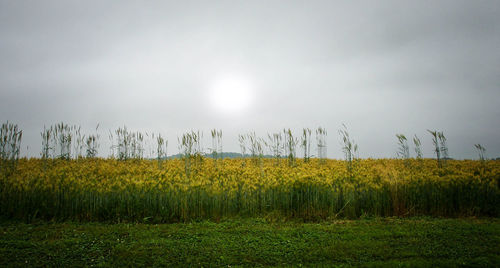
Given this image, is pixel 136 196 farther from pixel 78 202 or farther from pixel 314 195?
pixel 314 195

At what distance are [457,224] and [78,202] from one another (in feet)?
32.8

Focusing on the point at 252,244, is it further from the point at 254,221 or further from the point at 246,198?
the point at 246,198

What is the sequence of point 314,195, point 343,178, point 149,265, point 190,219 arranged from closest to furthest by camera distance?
point 149,265
point 190,219
point 314,195
point 343,178

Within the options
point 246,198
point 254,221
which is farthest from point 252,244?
point 246,198

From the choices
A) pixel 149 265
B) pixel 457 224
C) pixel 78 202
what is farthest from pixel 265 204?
pixel 78 202

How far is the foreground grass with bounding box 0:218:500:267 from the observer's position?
14.2ft

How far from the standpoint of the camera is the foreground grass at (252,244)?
4.34 meters

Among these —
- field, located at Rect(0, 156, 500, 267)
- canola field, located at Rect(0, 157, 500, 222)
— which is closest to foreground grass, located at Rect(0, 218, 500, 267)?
field, located at Rect(0, 156, 500, 267)

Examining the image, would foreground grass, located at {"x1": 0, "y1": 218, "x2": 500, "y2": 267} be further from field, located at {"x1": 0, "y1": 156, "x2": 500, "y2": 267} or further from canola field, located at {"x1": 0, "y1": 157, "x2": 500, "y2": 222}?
canola field, located at {"x1": 0, "y1": 157, "x2": 500, "y2": 222}

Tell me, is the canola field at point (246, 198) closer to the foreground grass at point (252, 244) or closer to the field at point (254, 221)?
the field at point (254, 221)

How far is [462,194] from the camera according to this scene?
7.86 m

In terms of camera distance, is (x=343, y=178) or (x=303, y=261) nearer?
(x=303, y=261)

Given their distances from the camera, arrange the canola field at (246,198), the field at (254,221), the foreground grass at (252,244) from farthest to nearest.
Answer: the canola field at (246,198) < the field at (254,221) < the foreground grass at (252,244)

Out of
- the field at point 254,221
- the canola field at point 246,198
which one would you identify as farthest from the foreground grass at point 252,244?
the canola field at point 246,198
